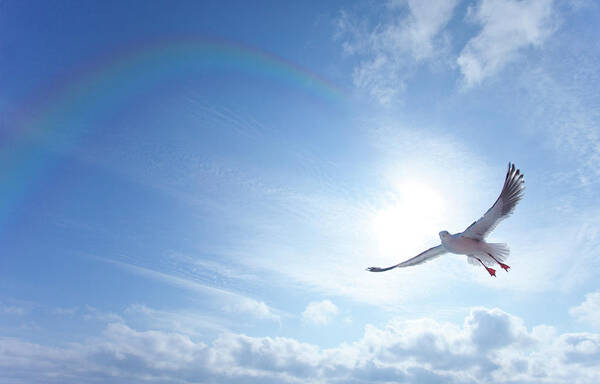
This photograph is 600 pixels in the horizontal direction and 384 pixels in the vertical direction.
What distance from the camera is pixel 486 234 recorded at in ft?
80.7

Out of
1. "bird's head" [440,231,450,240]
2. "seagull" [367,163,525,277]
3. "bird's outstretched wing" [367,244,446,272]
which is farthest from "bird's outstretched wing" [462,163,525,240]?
"bird's outstretched wing" [367,244,446,272]

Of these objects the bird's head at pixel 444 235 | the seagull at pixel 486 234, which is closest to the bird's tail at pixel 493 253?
the seagull at pixel 486 234

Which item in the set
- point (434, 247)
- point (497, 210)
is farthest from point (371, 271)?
point (497, 210)

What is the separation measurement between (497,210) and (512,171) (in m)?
2.35

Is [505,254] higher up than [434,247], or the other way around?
[434,247]

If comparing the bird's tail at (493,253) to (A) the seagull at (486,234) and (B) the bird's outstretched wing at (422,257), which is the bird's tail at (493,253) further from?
(B) the bird's outstretched wing at (422,257)

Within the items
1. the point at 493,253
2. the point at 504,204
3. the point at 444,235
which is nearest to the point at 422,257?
the point at 444,235

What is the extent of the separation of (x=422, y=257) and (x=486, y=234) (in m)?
5.68

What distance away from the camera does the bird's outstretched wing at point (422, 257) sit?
91.6ft

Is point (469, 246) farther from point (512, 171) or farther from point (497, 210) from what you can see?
point (512, 171)

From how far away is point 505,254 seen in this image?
963 inches

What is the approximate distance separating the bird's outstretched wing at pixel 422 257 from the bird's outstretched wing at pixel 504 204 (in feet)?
11.9

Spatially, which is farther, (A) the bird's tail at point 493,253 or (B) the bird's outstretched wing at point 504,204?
(A) the bird's tail at point 493,253

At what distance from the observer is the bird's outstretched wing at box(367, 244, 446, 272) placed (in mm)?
27906
